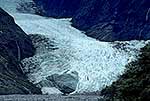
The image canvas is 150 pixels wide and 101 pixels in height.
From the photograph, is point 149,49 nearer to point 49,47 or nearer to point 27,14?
point 49,47

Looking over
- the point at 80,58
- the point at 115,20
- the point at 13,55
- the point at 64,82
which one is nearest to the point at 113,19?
the point at 115,20

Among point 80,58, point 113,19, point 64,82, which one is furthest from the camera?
point 113,19

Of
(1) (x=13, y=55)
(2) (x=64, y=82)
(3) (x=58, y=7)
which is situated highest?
(3) (x=58, y=7)

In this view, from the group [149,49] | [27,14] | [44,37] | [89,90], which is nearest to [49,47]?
[44,37]

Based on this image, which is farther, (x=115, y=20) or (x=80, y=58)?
(x=115, y=20)

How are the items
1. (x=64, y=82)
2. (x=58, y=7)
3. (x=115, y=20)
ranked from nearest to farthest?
(x=64, y=82) < (x=115, y=20) < (x=58, y=7)

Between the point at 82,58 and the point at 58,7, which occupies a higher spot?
the point at 58,7

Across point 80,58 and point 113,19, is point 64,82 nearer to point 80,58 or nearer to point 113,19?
point 80,58
